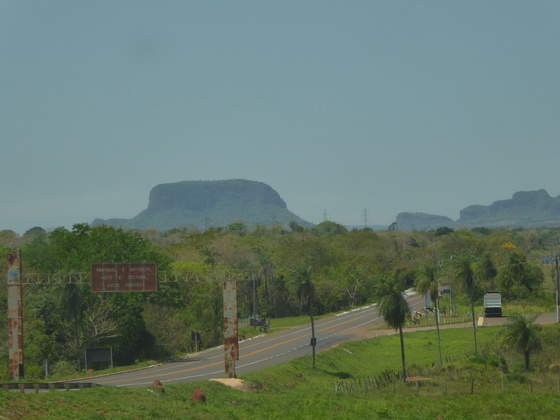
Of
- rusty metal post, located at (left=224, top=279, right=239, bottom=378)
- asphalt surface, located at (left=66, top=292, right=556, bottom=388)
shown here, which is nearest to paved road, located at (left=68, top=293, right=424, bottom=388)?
asphalt surface, located at (left=66, top=292, right=556, bottom=388)

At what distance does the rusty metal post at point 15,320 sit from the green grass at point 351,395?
15674mm

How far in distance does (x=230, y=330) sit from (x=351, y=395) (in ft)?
38.2

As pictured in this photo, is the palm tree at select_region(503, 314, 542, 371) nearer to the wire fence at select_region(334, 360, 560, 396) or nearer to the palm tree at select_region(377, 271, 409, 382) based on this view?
the wire fence at select_region(334, 360, 560, 396)

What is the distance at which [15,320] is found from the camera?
196ft

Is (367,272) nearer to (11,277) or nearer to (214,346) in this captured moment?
(214,346)

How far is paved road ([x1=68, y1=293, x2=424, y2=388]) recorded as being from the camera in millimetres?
63781

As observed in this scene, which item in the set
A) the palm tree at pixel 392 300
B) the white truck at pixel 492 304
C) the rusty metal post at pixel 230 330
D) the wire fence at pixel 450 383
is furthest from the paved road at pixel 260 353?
the white truck at pixel 492 304

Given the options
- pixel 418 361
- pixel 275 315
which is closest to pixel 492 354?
pixel 418 361

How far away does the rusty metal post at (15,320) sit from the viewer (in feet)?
192

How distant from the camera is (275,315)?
445 feet

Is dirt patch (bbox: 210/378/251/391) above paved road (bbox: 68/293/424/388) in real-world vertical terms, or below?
above

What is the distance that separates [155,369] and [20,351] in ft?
51.6

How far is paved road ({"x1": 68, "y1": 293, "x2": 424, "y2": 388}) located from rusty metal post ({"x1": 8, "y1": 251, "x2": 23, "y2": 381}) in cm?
585

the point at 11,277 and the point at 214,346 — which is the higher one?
the point at 11,277
